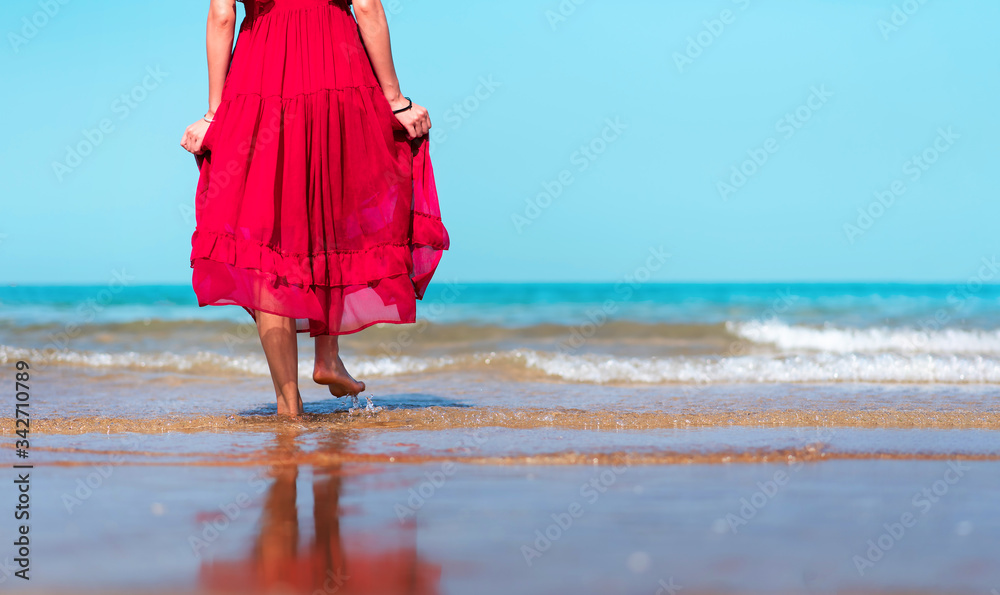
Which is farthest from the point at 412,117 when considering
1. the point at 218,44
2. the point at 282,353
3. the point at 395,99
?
the point at 282,353

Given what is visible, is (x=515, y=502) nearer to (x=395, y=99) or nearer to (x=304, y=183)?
(x=304, y=183)

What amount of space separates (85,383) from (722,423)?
3.86 metres

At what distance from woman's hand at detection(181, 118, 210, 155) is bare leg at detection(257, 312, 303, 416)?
2.05ft

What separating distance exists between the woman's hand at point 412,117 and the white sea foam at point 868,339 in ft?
22.7

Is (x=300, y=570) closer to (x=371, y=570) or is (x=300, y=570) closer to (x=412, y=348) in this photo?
(x=371, y=570)

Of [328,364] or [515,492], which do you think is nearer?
[515,492]

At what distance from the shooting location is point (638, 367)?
229 inches

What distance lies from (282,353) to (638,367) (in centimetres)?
338

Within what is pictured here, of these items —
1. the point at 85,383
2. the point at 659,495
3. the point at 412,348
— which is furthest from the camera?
the point at 412,348

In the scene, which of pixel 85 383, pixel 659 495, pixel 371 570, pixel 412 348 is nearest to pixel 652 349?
pixel 412 348

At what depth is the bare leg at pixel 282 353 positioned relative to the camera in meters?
2.89

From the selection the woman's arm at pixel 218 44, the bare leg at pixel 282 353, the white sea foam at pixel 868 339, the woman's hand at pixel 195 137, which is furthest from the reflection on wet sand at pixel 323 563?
the white sea foam at pixel 868 339

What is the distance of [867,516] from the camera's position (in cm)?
172

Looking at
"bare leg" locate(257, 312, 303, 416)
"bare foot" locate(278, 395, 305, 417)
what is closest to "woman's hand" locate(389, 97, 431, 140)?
"bare leg" locate(257, 312, 303, 416)
